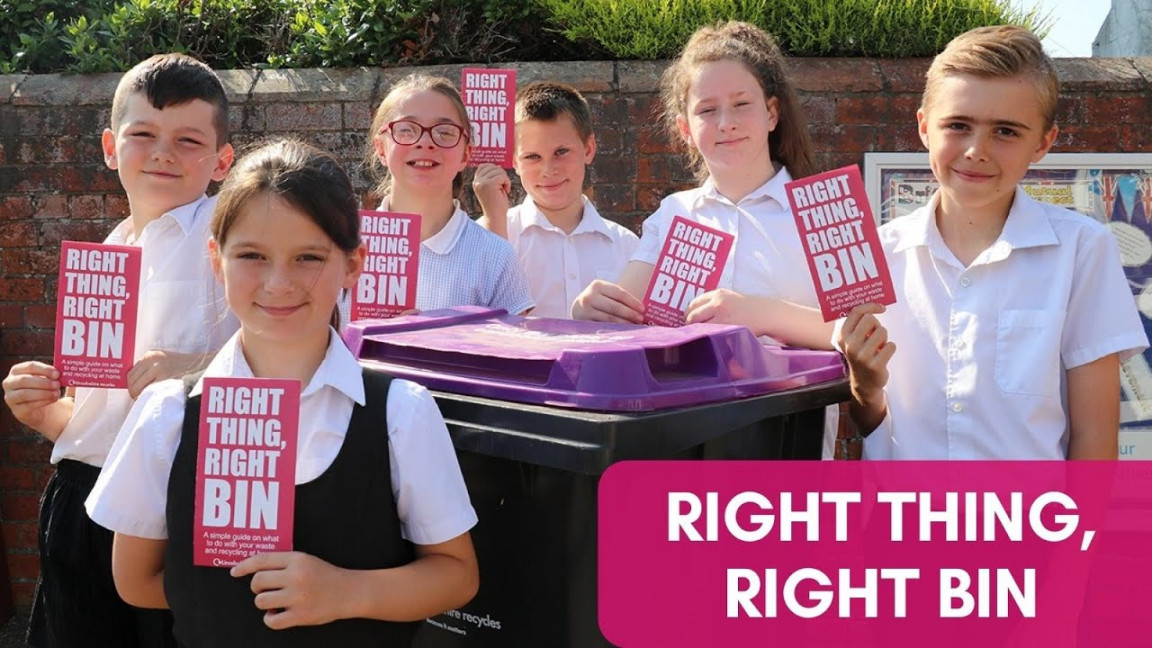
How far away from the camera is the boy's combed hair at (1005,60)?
2098 millimetres

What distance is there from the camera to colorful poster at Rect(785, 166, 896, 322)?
2.05 meters

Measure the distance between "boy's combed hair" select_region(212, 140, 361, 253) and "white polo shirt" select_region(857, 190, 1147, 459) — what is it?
1163 millimetres

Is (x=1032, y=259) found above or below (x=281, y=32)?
below

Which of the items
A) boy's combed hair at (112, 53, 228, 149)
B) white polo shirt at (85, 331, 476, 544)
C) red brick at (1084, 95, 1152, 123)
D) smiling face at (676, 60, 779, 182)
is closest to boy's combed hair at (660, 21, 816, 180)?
smiling face at (676, 60, 779, 182)

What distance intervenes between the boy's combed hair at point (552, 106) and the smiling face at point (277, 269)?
183 cm

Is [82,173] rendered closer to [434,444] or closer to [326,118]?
[326,118]

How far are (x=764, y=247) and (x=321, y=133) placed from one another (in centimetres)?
238

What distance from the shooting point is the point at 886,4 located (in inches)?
175

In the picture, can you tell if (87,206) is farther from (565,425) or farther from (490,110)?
(565,425)

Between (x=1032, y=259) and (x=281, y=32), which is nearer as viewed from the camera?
(x=1032, y=259)

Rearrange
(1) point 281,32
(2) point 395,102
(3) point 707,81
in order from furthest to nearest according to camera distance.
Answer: (1) point 281,32 < (2) point 395,102 < (3) point 707,81

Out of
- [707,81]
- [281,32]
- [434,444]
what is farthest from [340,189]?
[281,32]

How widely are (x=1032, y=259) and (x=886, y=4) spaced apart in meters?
2.64

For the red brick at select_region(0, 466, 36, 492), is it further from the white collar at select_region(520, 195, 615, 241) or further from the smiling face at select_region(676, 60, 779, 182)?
the smiling face at select_region(676, 60, 779, 182)
